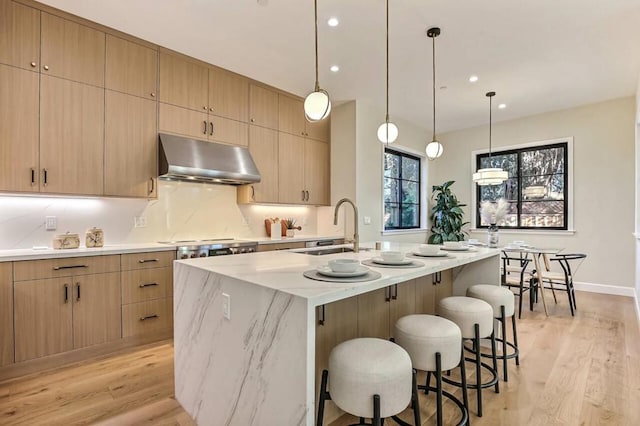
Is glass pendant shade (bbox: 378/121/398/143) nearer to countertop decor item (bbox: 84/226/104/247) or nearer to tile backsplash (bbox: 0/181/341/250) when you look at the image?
tile backsplash (bbox: 0/181/341/250)

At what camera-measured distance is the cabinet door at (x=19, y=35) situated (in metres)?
2.60

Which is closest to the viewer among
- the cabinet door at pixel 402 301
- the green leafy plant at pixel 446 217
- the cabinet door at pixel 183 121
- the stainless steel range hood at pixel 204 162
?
the cabinet door at pixel 402 301

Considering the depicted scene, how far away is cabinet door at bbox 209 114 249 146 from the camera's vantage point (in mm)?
3893

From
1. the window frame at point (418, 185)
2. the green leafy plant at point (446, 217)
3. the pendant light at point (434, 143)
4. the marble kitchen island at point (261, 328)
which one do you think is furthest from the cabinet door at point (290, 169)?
the green leafy plant at point (446, 217)

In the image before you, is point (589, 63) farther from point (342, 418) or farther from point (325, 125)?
point (342, 418)

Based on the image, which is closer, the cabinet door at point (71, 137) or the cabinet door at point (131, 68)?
the cabinet door at point (71, 137)

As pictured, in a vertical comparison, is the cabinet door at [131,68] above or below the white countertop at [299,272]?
above

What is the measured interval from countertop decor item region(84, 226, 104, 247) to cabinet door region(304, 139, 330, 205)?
2648mm

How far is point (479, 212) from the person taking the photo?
6.53 metres

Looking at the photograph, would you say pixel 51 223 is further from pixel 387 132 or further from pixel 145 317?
pixel 387 132

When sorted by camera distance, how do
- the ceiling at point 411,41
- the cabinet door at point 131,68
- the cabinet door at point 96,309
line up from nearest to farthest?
the cabinet door at point 96,309, the ceiling at point 411,41, the cabinet door at point 131,68

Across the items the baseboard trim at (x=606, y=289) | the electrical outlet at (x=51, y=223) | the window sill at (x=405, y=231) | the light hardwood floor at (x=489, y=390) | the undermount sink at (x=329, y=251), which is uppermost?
the electrical outlet at (x=51, y=223)

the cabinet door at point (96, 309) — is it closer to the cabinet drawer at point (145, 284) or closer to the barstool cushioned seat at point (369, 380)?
the cabinet drawer at point (145, 284)

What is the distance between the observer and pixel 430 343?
1.72m
